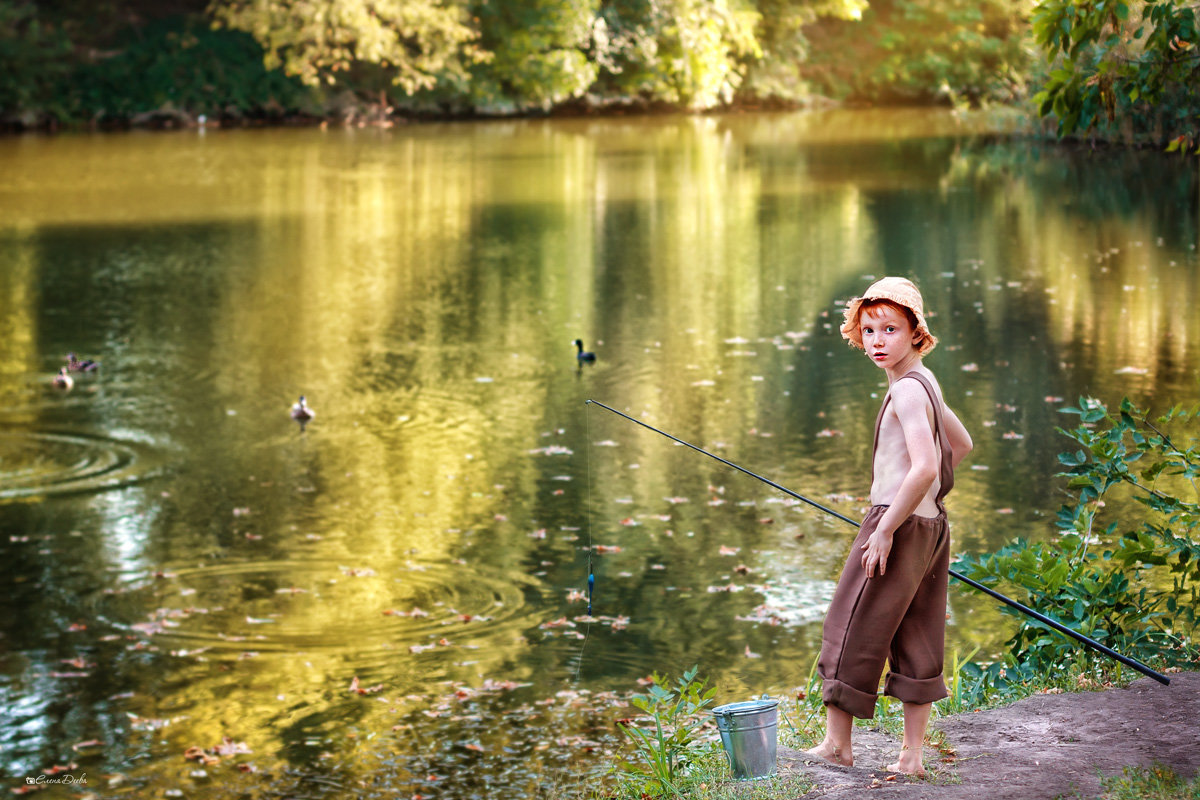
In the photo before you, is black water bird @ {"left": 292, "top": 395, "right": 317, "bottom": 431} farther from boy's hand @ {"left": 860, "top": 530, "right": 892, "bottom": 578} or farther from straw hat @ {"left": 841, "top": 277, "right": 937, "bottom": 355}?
boy's hand @ {"left": 860, "top": 530, "right": 892, "bottom": 578}

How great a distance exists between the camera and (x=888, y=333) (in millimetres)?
4113

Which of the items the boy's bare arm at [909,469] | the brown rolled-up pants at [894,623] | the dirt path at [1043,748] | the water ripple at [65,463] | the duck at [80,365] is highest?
the boy's bare arm at [909,469]

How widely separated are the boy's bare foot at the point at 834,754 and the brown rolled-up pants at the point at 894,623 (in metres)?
0.22

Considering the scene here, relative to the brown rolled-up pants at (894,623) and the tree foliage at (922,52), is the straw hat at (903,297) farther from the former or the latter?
the tree foliage at (922,52)

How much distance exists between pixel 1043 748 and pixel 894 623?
0.74m

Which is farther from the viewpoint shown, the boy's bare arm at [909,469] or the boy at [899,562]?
the boy at [899,562]

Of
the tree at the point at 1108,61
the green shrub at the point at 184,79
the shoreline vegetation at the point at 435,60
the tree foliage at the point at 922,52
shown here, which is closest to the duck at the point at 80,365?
the tree at the point at 1108,61

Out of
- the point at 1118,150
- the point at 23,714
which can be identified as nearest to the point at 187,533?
the point at 23,714

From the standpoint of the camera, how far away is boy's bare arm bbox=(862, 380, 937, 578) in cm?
396

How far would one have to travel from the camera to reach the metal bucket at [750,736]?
4270 millimetres

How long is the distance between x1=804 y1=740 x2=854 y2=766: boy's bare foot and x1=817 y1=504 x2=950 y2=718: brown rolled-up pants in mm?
222

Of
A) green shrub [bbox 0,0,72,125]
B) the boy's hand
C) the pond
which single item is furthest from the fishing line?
green shrub [bbox 0,0,72,125]

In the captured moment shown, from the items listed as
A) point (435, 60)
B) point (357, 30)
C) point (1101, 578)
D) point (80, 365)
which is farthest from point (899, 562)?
point (435, 60)

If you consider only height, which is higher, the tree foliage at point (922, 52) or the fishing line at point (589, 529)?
the tree foliage at point (922, 52)
